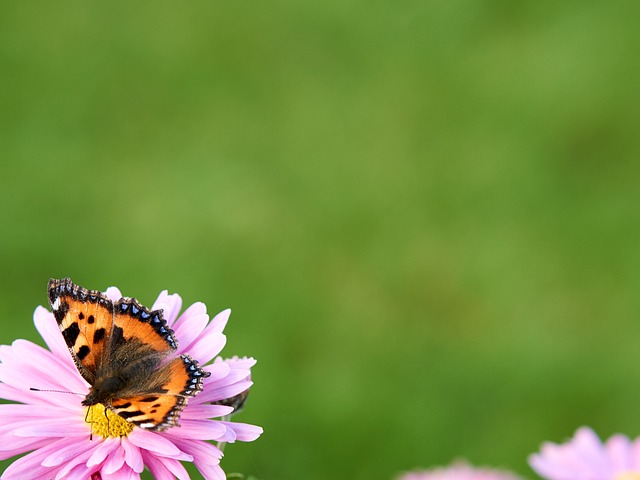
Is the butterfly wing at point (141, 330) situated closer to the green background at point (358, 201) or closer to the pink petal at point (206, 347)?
the pink petal at point (206, 347)

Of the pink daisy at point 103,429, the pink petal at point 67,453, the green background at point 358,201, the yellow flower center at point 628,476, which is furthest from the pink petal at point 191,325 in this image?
the green background at point 358,201

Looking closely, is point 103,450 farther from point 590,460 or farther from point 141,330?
point 590,460

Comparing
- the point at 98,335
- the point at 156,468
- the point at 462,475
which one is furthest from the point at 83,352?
the point at 462,475

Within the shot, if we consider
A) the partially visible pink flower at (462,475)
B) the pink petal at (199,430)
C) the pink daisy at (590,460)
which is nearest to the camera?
the pink petal at (199,430)

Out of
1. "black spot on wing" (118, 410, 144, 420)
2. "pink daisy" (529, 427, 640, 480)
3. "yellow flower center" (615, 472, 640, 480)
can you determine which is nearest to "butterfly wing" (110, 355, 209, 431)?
"black spot on wing" (118, 410, 144, 420)

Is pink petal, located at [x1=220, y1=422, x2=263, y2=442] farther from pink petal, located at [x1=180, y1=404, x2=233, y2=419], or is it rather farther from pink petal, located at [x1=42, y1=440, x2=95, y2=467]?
pink petal, located at [x1=42, y1=440, x2=95, y2=467]

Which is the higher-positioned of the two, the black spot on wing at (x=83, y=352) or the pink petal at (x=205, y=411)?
the black spot on wing at (x=83, y=352)

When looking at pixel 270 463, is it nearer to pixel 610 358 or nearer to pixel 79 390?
pixel 610 358
